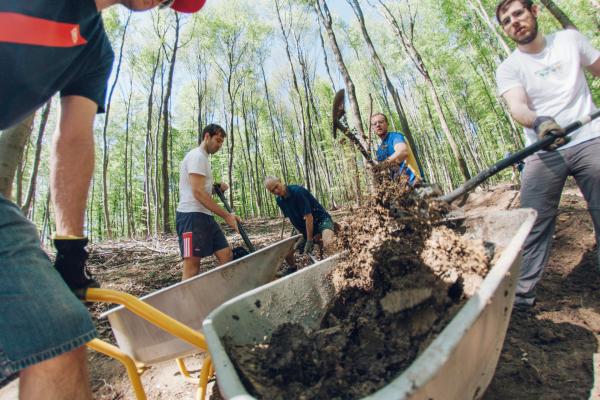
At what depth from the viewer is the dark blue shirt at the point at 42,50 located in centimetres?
98

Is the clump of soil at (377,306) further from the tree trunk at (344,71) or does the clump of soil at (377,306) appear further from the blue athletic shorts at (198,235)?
the tree trunk at (344,71)

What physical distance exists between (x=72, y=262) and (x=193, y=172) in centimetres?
226

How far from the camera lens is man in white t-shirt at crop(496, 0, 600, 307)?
212 cm

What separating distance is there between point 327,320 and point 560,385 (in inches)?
47.0

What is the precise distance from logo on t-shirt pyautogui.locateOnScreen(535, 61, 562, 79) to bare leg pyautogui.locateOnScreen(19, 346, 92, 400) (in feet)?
10.0

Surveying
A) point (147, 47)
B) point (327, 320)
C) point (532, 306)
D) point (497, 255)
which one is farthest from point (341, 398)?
point (147, 47)

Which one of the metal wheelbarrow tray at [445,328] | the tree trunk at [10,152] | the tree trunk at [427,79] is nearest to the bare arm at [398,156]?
the metal wheelbarrow tray at [445,328]

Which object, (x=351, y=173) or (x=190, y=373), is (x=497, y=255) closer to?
(x=351, y=173)

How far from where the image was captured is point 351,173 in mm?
2525

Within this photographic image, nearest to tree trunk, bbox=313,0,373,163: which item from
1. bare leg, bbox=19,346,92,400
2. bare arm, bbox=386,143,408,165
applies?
bare arm, bbox=386,143,408,165

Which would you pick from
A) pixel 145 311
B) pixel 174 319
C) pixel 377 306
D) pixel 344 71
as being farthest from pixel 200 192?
pixel 344 71

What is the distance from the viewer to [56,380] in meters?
0.85

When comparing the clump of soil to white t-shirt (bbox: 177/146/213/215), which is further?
white t-shirt (bbox: 177/146/213/215)

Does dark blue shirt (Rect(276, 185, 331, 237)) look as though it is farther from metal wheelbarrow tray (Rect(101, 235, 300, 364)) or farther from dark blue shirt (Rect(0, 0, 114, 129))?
dark blue shirt (Rect(0, 0, 114, 129))
